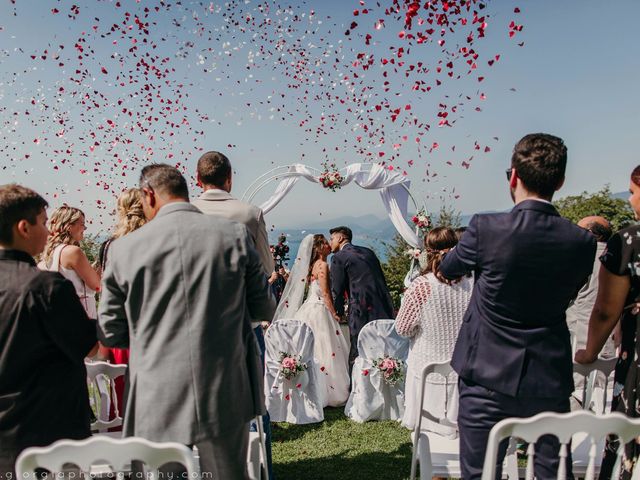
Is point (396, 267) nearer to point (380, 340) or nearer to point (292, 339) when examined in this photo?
point (380, 340)

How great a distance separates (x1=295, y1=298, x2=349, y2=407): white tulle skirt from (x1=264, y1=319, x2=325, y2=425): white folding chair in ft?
1.89

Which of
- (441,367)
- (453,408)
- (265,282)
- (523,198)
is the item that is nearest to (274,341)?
(453,408)

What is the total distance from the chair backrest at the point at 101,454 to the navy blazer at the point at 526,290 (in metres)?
1.30

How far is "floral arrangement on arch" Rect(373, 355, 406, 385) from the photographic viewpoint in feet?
18.0

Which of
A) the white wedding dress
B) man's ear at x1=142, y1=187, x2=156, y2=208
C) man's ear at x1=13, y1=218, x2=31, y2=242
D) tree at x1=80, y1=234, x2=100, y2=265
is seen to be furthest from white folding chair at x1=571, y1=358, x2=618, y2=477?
tree at x1=80, y1=234, x2=100, y2=265

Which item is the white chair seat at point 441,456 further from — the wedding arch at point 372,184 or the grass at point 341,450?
the wedding arch at point 372,184

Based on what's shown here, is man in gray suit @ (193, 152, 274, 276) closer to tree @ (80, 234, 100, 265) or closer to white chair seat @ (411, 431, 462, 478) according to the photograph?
white chair seat @ (411, 431, 462, 478)

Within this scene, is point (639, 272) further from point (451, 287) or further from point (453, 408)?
point (453, 408)

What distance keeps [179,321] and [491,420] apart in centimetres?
133

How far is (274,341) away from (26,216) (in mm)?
3639

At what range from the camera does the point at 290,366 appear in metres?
5.44

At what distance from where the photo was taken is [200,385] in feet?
6.82

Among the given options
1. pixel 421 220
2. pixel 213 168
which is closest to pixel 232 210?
pixel 213 168

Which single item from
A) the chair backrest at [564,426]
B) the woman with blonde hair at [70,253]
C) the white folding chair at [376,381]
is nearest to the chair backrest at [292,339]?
the white folding chair at [376,381]
